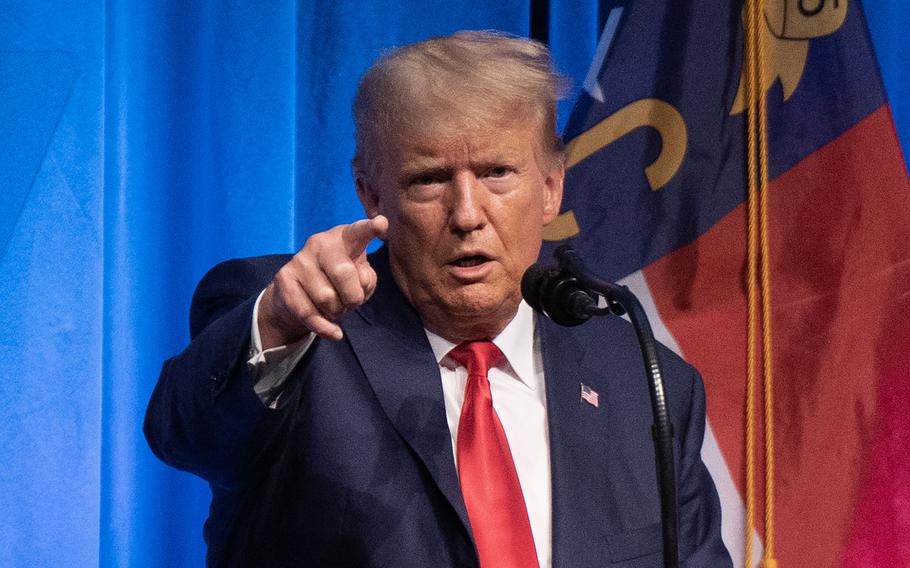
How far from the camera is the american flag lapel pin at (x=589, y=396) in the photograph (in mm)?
1512

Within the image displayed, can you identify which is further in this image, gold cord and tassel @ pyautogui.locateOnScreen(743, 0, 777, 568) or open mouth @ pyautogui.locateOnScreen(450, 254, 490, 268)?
gold cord and tassel @ pyautogui.locateOnScreen(743, 0, 777, 568)

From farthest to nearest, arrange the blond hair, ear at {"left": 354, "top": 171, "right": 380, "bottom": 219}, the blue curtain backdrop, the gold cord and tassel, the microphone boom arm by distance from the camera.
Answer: the gold cord and tassel < the blue curtain backdrop < ear at {"left": 354, "top": 171, "right": 380, "bottom": 219} < the blond hair < the microphone boom arm

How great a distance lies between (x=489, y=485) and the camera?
1372 millimetres

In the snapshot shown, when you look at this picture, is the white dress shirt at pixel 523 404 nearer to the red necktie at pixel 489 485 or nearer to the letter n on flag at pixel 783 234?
the red necktie at pixel 489 485

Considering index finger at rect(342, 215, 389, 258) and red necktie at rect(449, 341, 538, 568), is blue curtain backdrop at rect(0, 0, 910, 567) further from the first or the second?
index finger at rect(342, 215, 389, 258)

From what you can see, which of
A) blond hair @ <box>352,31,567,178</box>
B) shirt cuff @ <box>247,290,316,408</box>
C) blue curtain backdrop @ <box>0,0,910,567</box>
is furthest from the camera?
blue curtain backdrop @ <box>0,0,910,567</box>

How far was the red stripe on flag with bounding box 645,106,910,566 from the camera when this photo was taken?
1.94 metres

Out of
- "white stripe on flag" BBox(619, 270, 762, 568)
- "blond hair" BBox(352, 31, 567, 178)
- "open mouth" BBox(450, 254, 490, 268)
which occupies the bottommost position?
"white stripe on flag" BBox(619, 270, 762, 568)

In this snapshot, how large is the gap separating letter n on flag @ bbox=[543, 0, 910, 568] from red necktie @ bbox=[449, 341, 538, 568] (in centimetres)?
66

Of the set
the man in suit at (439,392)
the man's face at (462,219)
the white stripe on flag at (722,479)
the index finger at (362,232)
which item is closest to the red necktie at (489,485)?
the man in suit at (439,392)

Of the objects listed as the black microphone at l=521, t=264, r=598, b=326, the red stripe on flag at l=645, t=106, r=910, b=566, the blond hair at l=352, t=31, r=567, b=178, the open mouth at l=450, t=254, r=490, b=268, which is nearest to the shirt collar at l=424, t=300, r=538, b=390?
the open mouth at l=450, t=254, r=490, b=268

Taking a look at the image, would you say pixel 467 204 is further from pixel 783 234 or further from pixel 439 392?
pixel 783 234

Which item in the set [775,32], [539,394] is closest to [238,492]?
[539,394]

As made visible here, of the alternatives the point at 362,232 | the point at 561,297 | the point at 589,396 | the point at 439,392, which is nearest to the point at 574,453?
the point at 589,396
